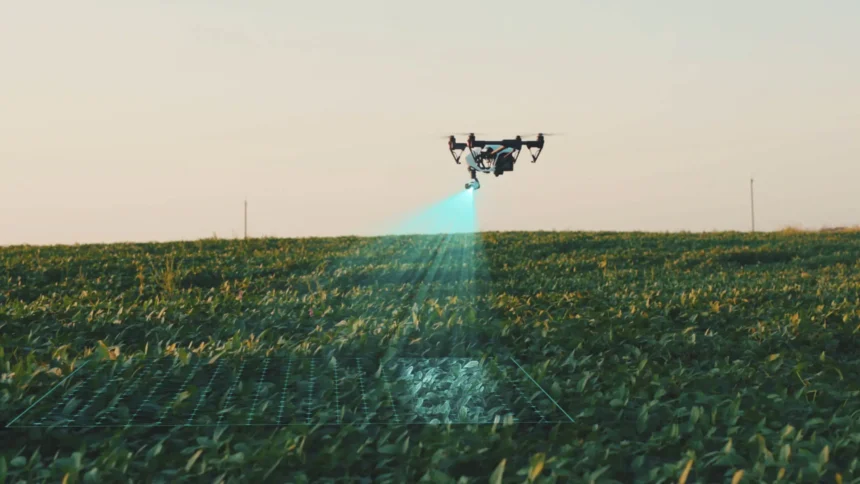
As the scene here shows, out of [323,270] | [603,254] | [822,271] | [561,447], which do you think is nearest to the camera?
[561,447]

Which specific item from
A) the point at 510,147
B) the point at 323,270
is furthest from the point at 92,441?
the point at 323,270

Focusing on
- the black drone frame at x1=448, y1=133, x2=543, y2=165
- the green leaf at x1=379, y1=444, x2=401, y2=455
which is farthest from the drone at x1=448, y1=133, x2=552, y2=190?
the green leaf at x1=379, y1=444, x2=401, y2=455

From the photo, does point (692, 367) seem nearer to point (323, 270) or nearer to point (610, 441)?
point (610, 441)

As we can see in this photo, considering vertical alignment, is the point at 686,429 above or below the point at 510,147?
below

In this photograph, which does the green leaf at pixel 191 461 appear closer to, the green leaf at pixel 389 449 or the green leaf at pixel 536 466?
the green leaf at pixel 389 449

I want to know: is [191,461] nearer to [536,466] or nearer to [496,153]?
[536,466]

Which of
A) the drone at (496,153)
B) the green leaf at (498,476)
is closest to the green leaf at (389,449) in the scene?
the green leaf at (498,476)
